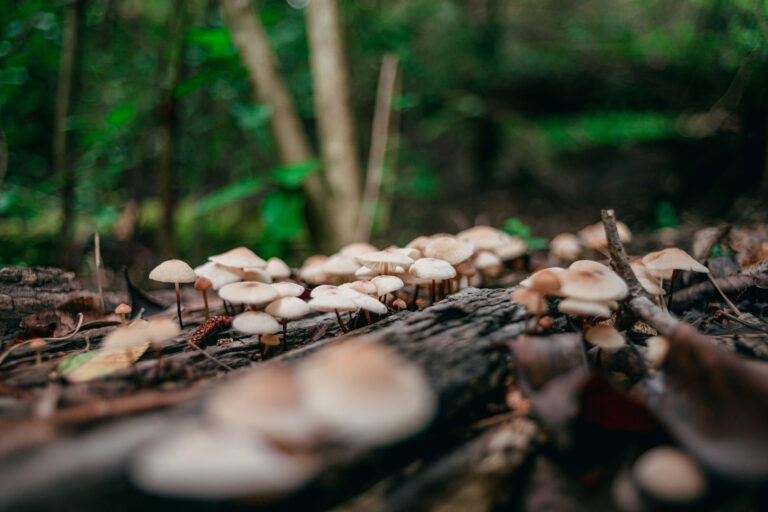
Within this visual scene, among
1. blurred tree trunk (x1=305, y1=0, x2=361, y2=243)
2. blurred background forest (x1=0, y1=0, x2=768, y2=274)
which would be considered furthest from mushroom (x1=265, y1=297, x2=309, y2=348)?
blurred tree trunk (x1=305, y1=0, x2=361, y2=243)

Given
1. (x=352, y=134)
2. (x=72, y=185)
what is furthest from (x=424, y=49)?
(x=72, y=185)

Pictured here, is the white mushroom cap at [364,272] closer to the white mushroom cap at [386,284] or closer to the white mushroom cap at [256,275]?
the white mushroom cap at [386,284]

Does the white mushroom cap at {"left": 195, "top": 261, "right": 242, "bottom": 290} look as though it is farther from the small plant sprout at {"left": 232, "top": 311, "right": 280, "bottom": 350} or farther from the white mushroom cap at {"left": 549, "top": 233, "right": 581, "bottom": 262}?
the white mushroom cap at {"left": 549, "top": 233, "right": 581, "bottom": 262}

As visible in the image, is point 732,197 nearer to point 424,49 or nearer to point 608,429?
point 608,429

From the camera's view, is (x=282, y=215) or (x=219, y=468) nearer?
(x=219, y=468)

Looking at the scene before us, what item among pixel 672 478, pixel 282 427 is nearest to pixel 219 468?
pixel 282 427

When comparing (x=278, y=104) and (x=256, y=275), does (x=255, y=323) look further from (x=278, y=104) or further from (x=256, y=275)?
(x=278, y=104)
